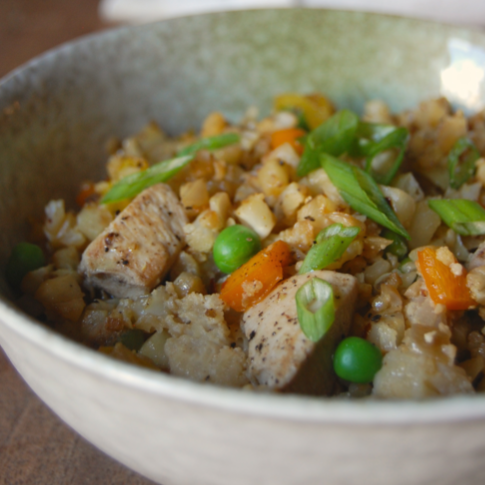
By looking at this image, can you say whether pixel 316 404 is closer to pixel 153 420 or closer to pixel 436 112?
pixel 153 420

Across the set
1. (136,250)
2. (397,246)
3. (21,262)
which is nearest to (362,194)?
(397,246)

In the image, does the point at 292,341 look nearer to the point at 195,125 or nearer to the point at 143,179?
the point at 143,179

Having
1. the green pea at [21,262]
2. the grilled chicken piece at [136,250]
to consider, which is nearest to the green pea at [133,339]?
the grilled chicken piece at [136,250]

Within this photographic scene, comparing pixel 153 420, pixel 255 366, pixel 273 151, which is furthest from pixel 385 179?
pixel 153 420

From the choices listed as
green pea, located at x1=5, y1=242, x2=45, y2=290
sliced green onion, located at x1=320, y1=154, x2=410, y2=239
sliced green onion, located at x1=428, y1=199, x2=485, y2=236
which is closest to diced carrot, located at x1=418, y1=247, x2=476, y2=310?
sliced green onion, located at x1=320, y1=154, x2=410, y2=239

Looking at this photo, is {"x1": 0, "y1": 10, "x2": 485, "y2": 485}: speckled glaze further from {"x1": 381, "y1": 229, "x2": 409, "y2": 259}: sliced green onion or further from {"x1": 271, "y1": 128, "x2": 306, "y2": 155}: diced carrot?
{"x1": 381, "y1": 229, "x2": 409, "y2": 259}: sliced green onion

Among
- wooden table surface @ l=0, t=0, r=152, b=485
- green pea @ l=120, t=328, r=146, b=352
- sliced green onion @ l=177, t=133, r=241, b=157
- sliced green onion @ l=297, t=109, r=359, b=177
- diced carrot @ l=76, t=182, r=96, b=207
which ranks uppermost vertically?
sliced green onion @ l=177, t=133, r=241, b=157
